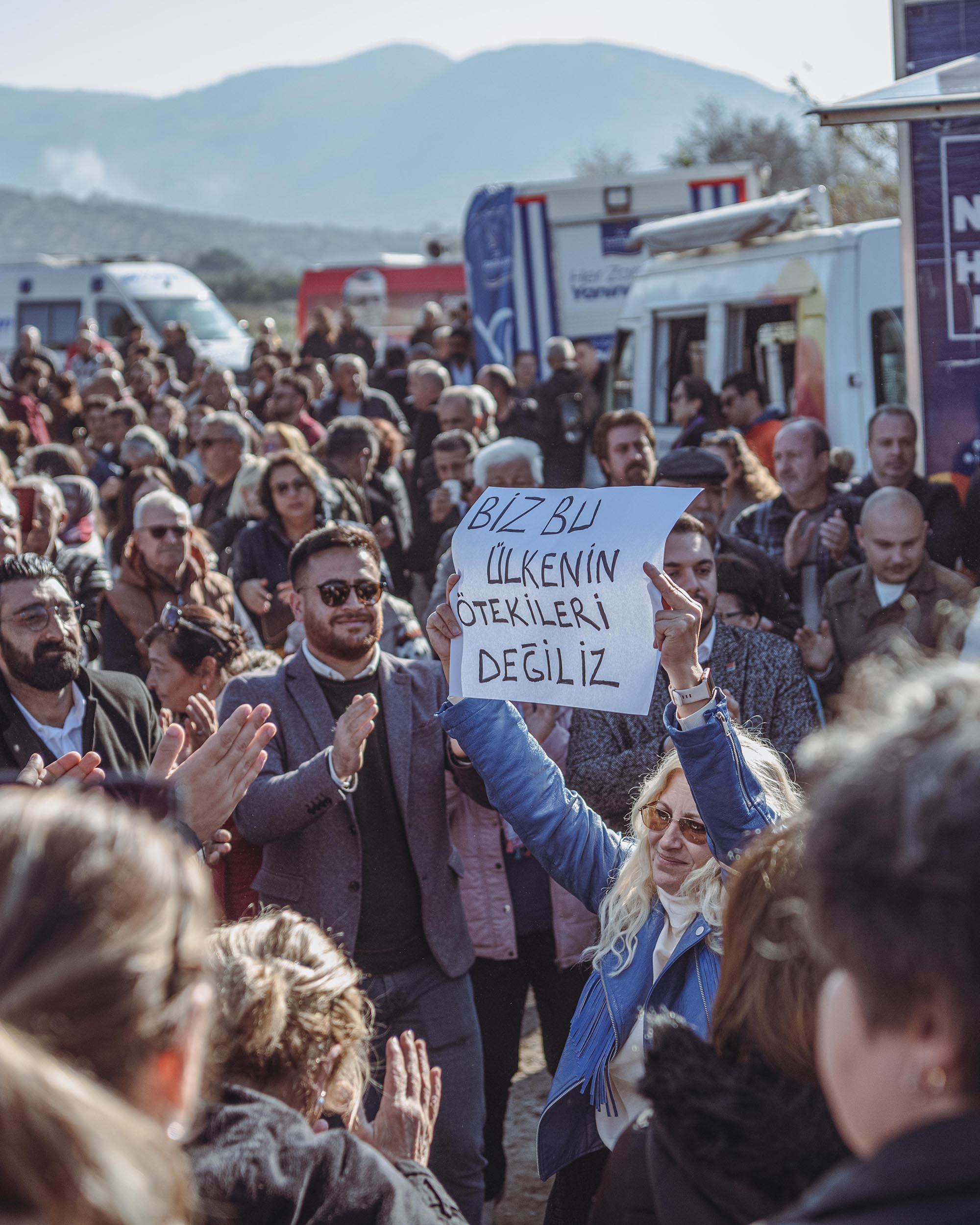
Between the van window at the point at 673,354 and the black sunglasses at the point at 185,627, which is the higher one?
the van window at the point at 673,354

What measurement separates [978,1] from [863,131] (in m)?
16.0

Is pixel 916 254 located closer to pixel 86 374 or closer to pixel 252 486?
pixel 252 486

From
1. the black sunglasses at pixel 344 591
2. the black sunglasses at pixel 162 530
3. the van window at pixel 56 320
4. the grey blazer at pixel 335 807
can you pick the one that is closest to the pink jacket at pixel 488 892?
the grey blazer at pixel 335 807

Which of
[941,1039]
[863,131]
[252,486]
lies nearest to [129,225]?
[863,131]

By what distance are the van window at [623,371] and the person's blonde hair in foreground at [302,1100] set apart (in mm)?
9040

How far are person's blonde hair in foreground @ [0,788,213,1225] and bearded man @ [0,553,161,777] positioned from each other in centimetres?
254

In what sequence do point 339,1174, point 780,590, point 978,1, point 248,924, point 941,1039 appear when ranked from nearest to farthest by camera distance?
1. point 941,1039
2. point 339,1174
3. point 248,924
4. point 780,590
5. point 978,1

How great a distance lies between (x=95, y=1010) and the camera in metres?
1.13

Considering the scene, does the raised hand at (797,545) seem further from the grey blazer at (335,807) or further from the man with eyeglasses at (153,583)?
the grey blazer at (335,807)

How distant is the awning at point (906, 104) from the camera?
14.6 ft

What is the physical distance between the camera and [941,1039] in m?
1.03

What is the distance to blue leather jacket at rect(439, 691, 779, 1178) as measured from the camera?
2.43 meters

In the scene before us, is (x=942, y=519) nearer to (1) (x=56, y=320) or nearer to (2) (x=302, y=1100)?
(2) (x=302, y=1100)

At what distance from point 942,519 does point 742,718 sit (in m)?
2.67
